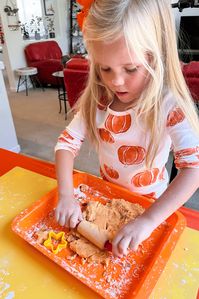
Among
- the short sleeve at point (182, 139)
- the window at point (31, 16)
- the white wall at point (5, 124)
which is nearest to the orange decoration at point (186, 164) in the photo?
the short sleeve at point (182, 139)

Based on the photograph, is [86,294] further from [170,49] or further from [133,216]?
[170,49]

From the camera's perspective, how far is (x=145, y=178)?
0.77m

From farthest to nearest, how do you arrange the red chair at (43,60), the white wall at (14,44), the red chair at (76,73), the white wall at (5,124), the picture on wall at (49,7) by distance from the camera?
the picture on wall at (49,7) < the red chair at (43,60) < the white wall at (14,44) < the red chair at (76,73) < the white wall at (5,124)

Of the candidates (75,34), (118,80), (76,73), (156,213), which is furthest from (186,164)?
(75,34)

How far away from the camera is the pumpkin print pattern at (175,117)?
23.4 inches

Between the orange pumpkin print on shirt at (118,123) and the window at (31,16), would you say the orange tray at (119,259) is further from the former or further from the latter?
the window at (31,16)

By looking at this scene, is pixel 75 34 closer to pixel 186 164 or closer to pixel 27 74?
pixel 27 74

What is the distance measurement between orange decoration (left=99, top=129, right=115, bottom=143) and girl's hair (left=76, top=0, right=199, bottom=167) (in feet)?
0.38

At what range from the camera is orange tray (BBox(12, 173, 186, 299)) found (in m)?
0.43

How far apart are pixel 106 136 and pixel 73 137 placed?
10 centimetres

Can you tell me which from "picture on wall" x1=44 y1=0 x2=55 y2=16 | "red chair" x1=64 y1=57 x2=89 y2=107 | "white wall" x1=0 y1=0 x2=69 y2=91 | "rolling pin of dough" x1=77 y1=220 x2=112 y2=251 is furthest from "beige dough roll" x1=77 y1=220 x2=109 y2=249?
"picture on wall" x1=44 y1=0 x2=55 y2=16

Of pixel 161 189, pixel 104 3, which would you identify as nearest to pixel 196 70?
pixel 161 189

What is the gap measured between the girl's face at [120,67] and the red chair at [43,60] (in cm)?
414

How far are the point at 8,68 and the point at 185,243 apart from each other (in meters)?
4.82
